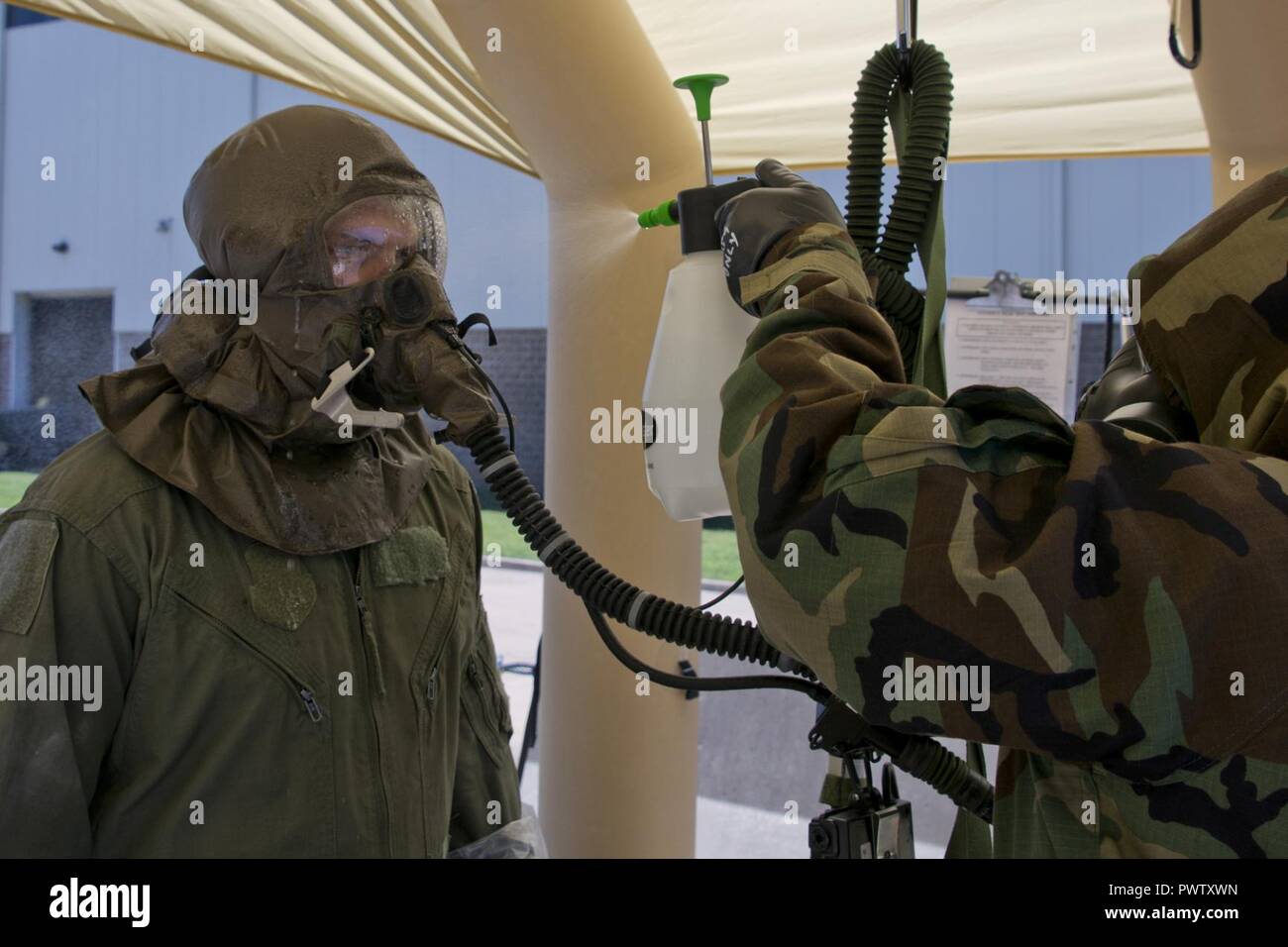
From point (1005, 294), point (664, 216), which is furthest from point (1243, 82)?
point (664, 216)

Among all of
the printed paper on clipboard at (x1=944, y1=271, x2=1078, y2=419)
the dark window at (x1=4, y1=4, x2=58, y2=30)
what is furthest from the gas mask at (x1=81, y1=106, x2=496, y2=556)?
the dark window at (x1=4, y1=4, x2=58, y2=30)

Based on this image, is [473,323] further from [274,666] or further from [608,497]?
[608,497]

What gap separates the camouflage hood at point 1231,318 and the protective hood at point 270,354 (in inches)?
30.5

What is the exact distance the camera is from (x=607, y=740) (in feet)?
6.15

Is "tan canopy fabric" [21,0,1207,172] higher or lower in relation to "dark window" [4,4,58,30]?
lower

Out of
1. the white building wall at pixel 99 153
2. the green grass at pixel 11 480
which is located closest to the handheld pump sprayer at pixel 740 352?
the green grass at pixel 11 480

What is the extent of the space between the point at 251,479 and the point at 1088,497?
35.2 inches

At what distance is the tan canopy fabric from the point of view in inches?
76.7

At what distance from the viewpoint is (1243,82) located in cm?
175

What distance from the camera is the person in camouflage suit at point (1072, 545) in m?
0.69

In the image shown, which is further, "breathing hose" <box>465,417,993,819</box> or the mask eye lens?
the mask eye lens

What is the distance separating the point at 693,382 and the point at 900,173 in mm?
278

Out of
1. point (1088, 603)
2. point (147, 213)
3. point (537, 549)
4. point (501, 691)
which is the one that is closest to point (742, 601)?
point (147, 213)

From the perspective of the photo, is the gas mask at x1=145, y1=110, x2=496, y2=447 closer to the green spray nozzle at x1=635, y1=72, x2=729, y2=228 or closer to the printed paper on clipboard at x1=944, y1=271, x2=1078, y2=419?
the green spray nozzle at x1=635, y1=72, x2=729, y2=228
